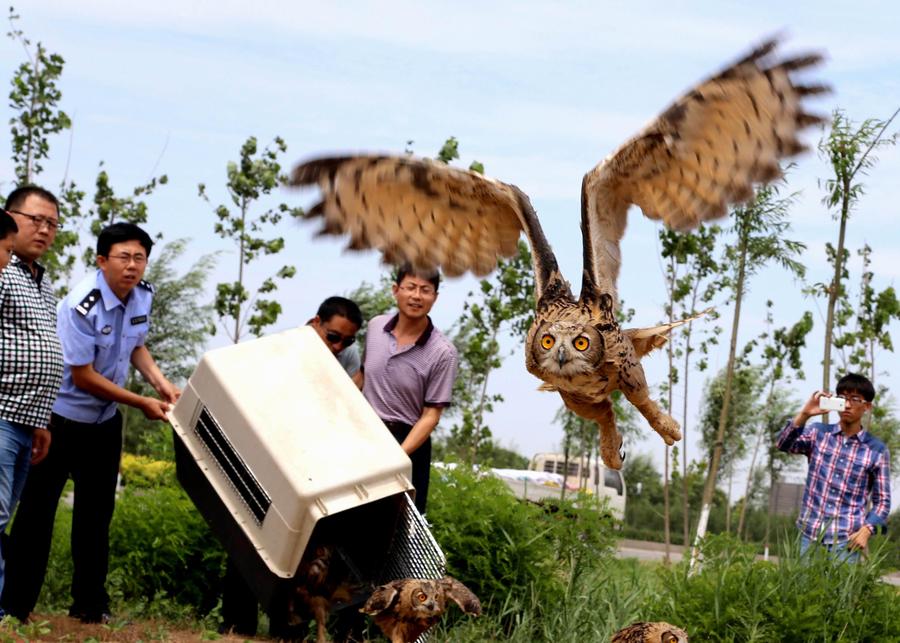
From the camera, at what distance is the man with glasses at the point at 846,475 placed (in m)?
5.37

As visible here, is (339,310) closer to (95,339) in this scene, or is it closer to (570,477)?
(95,339)

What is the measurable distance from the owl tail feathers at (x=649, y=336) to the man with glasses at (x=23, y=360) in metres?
2.25

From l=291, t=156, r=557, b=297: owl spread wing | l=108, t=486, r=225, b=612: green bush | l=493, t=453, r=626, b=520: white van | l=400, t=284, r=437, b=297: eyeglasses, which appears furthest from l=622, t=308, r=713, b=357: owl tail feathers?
l=493, t=453, r=626, b=520: white van

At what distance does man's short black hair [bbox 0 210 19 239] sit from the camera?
4207 millimetres

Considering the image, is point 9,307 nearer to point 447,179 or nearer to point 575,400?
point 447,179

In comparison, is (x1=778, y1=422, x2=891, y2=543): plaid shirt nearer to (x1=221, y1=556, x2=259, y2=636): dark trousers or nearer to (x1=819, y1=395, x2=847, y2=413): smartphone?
(x1=819, y1=395, x2=847, y2=413): smartphone

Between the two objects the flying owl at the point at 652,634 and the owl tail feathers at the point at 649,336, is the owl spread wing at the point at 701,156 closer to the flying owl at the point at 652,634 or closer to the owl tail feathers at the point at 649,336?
the owl tail feathers at the point at 649,336

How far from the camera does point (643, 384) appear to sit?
11.5 feet

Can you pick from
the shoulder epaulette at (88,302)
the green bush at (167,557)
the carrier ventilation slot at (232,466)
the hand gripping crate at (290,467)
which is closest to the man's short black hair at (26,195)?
the shoulder epaulette at (88,302)

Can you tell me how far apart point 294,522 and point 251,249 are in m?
8.29

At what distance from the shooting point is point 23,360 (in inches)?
173

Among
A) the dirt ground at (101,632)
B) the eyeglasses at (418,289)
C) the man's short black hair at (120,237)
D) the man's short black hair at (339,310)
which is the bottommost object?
the dirt ground at (101,632)

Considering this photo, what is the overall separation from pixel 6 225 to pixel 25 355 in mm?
503

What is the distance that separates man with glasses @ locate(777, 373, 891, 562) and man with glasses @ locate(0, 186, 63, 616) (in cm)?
325
